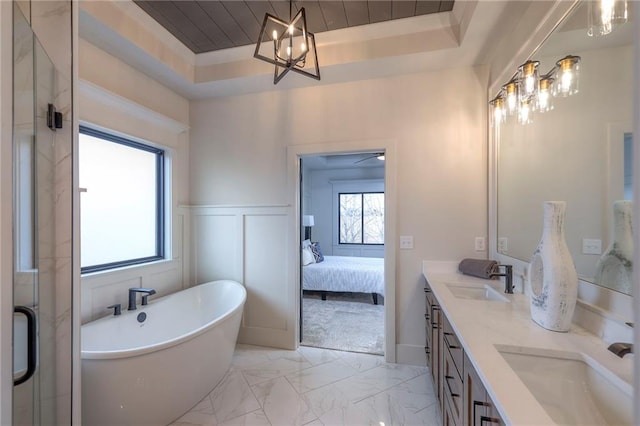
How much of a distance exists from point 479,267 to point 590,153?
1179 mm

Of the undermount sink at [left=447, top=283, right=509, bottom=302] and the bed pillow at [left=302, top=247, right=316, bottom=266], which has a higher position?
the undermount sink at [left=447, top=283, right=509, bottom=302]

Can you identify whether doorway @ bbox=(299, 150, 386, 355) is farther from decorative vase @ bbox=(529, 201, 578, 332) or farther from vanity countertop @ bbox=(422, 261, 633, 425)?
decorative vase @ bbox=(529, 201, 578, 332)

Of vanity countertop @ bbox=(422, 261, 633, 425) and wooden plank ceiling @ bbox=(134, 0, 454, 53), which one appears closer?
vanity countertop @ bbox=(422, 261, 633, 425)

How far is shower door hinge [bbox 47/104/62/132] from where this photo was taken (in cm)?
111

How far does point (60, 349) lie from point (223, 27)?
8.03 feet

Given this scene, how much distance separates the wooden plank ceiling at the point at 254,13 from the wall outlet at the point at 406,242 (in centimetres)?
186

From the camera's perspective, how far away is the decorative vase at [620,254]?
3.21 ft

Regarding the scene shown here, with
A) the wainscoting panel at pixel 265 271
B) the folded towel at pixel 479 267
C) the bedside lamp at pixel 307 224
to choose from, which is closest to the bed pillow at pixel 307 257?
the bedside lamp at pixel 307 224

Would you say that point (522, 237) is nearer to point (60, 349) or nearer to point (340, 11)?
point (340, 11)

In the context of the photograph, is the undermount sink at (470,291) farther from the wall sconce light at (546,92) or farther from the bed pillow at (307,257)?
the bed pillow at (307,257)

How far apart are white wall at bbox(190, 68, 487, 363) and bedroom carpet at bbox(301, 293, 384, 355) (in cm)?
57

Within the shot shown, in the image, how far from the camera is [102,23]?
187 cm

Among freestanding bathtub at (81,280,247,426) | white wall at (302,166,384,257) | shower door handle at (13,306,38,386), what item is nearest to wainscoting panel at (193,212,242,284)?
freestanding bathtub at (81,280,247,426)

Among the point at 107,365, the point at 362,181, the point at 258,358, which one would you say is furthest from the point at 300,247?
the point at 362,181
